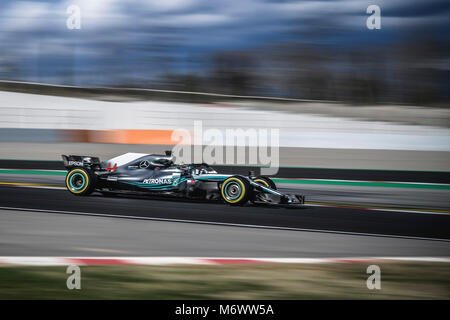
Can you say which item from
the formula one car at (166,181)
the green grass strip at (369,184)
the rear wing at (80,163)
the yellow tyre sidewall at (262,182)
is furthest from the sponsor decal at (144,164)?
the green grass strip at (369,184)

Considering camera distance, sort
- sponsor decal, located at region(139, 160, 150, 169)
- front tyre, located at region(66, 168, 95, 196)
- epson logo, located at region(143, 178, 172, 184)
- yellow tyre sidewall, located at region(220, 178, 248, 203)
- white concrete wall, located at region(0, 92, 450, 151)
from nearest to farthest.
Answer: yellow tyre sidewall, located at region(220, 178, 248, 203) < epson logo, located at region(143, 178, 172, 184) < sponsor decal, located at region(139, 160, 150, 169) < front tyre, located at region(66, 168, 95, 196) < white concrete wall, located at region(0, 92, 450, 151)

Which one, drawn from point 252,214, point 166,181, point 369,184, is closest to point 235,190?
point 252,214

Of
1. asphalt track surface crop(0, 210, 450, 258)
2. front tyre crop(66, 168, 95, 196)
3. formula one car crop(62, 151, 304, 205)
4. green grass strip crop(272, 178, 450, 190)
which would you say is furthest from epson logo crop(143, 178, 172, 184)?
green grass strip crop(272, 178, 450, 190)

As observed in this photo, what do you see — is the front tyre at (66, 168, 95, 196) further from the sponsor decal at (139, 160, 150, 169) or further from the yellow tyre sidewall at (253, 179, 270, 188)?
the yellow tyre sidewall at (253, 179, 270, 188)

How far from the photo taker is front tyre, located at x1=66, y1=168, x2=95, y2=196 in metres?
9.81

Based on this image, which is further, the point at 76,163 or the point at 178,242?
the point at 76,163

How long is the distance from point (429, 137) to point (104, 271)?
18.1 m

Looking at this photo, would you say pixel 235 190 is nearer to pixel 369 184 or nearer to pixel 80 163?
pixel 80 163

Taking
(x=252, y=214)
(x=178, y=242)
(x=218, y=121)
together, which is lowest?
(x=178, y=242)

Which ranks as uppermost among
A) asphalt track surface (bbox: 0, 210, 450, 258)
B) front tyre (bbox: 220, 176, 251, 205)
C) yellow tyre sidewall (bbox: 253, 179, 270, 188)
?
yellow tyre sidewall (bbox: 253, 179, 270, 188)

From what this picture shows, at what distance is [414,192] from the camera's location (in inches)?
497

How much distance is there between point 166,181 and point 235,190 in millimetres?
1243

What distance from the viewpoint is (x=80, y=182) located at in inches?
393
